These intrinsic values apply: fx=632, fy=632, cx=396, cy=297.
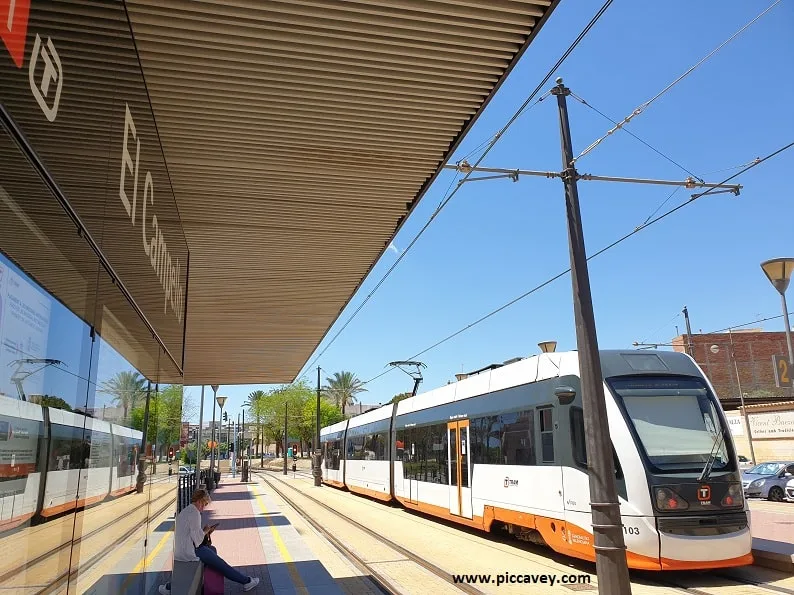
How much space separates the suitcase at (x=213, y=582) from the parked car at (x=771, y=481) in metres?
20.5

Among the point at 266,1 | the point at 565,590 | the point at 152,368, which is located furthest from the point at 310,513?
the point at 266,1

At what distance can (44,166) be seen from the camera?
6.83 feet

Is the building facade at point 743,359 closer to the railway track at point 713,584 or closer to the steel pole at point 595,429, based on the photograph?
the railway track at point 713,584

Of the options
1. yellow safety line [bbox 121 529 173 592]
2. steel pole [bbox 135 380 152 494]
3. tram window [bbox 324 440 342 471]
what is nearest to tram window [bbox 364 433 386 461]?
tram window [bbox 324 440 342 471]

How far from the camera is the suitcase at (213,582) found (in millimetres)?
7949

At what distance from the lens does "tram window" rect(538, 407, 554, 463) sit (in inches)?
429

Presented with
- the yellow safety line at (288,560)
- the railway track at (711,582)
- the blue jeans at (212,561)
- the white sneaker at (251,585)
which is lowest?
the railway track at (711,582)

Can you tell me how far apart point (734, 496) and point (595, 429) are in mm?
4110

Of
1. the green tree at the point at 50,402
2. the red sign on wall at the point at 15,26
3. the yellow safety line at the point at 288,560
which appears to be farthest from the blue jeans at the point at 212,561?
the red sign on wall at the point at 15,26

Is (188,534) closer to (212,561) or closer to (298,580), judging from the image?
(212,561)

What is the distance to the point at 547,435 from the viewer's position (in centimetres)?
1106

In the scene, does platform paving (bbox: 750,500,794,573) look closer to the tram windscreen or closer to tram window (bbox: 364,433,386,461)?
the tram windscreen

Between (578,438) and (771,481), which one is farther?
(771,481)

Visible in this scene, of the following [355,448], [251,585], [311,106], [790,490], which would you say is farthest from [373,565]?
[355,448]
